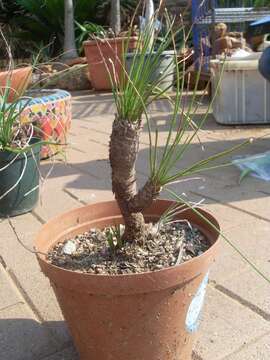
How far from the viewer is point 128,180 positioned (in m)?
1.40

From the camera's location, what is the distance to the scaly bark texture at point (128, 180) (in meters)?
1.32

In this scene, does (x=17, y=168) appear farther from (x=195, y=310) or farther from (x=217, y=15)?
(x=217, y=15)

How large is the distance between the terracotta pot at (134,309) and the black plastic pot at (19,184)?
4.12 feet

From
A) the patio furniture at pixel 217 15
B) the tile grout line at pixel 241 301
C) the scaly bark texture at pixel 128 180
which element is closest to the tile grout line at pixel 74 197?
the tile grout line at pixel 241 301

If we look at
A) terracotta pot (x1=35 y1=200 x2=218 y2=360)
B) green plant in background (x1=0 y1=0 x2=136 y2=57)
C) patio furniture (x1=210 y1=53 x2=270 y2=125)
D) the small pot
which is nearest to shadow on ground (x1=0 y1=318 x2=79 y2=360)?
terracotta pot (x1=35 y1=200 x2=218 y2=360)

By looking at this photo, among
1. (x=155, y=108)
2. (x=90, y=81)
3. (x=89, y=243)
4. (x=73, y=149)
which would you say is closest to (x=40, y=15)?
(x=90, y=81)

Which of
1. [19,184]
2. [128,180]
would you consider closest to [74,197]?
[19,184]

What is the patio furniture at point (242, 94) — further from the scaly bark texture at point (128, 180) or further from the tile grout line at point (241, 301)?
the scaly bark texture at point (128, 180)

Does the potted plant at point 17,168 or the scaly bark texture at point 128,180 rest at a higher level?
the scaly bark texture at point 128,180

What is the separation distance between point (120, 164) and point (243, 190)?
167 centimetres

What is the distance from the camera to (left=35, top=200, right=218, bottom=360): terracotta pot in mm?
1230

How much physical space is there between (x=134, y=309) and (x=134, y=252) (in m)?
0.22

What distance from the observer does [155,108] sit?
5602mm

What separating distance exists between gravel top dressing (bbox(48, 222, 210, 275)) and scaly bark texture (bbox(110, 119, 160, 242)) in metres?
0.05
